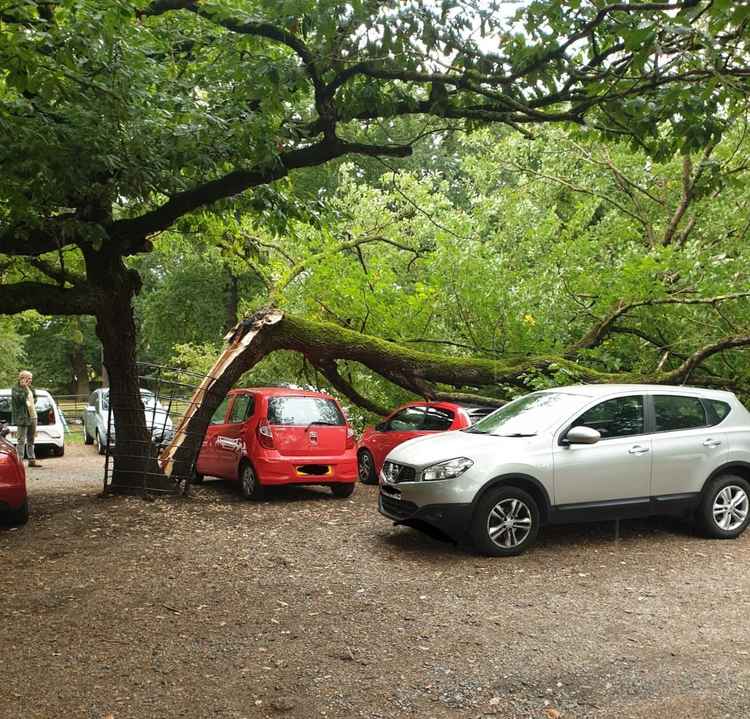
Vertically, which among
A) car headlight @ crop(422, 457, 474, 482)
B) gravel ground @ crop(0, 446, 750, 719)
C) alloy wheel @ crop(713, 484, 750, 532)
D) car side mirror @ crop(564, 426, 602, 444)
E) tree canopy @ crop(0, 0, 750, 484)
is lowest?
gravel ground @ crop(0, 446, 750, 719)

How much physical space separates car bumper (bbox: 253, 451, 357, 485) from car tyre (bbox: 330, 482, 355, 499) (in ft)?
1.00

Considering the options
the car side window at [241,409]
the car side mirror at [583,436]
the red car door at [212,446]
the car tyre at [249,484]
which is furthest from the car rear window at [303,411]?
the car side mirror at [583,436]

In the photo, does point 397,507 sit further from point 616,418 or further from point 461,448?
point 616,418

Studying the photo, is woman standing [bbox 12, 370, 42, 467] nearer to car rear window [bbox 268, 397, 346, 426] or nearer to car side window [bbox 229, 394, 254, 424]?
car side window [bbox 229, 394, 254, 424]

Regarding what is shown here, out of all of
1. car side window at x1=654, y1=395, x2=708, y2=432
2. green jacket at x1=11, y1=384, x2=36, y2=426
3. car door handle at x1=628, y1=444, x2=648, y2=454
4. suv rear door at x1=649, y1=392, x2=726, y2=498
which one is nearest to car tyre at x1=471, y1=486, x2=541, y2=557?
car door handle at x1=628, y1=444, x2=648, y2=454

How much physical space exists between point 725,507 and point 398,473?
12.3 feet

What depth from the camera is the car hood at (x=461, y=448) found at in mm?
7926

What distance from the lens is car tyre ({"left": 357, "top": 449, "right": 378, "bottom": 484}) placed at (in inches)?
562

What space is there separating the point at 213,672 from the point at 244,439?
6858 mm

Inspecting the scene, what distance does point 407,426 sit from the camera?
13.5 meters

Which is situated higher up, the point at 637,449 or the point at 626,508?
the point at 637,449

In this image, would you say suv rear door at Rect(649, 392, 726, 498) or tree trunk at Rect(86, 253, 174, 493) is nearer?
suv rear door at Rect(649, 392, 726, 498)

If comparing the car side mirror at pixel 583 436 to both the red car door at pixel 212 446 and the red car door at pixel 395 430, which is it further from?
the red car door at pixel 212 446

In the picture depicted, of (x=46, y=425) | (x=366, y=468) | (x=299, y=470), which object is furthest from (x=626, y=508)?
(x=46, y=425)
